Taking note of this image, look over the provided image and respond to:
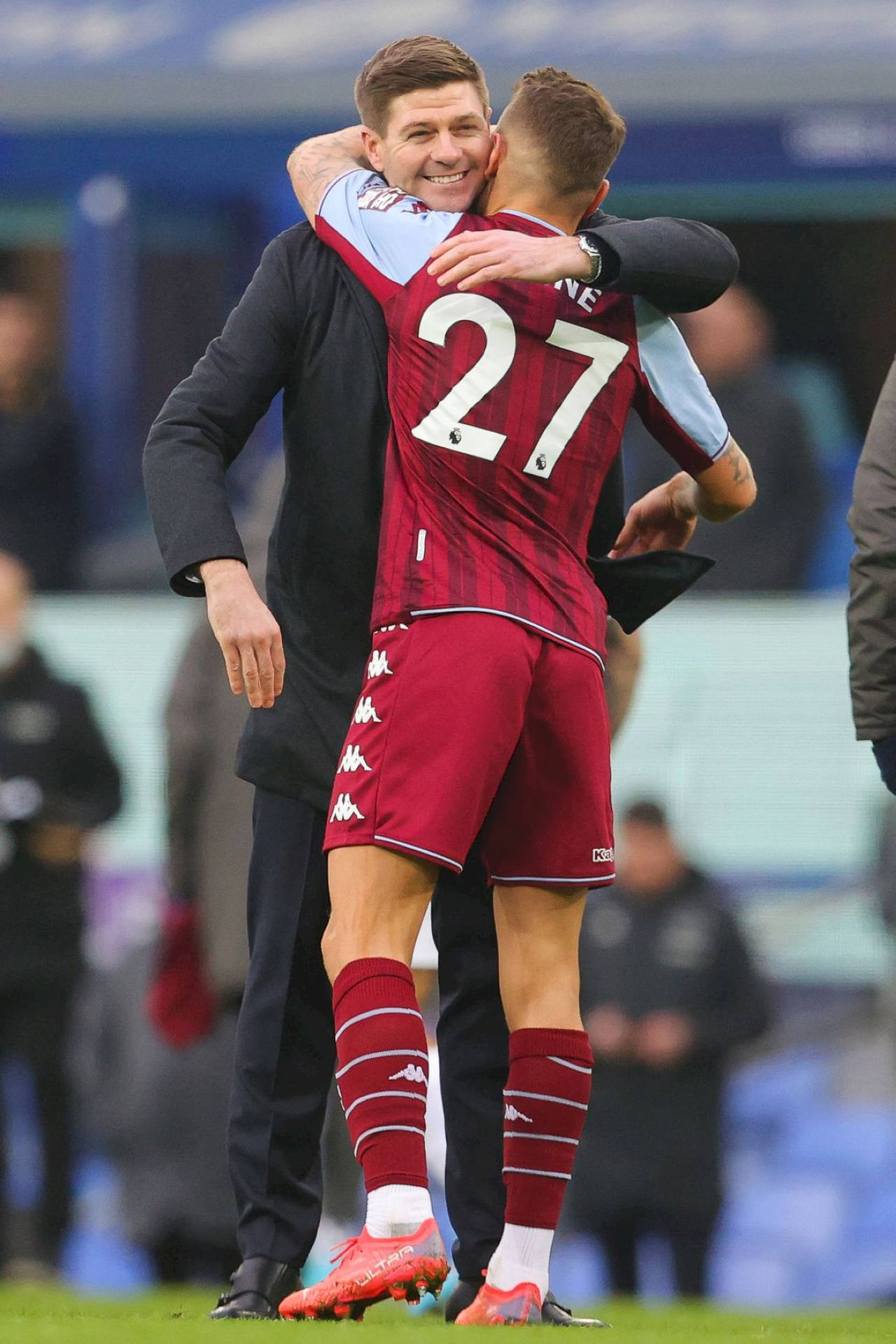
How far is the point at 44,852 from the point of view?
24.2ft

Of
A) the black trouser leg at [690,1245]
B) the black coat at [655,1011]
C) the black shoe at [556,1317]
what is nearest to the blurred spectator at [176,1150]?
the black coat at [655,1011]

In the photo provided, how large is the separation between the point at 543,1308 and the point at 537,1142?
0.28 meters

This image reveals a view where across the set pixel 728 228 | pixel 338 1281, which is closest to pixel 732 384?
pixel 728 228

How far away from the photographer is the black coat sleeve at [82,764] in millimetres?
7402

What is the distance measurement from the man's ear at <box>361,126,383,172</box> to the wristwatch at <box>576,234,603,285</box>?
436 millimetres

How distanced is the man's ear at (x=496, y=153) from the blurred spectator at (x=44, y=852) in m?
4.31

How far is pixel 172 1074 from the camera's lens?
732 cm

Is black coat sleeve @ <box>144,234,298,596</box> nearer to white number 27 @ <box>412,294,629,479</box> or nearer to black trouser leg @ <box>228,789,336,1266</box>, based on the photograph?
white number 27 @ <box>412,294,629,479</box>

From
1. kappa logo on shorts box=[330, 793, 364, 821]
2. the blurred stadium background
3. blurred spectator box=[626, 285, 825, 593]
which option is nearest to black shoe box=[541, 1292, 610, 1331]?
kappa logo on shorts box=[330, 793, 364, 821]

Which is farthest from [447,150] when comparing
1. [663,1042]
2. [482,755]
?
[663,1042]

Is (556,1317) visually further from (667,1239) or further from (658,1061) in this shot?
(667,1239)

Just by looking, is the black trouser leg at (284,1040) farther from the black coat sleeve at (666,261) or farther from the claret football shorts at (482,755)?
the black coat sleeve at (666,261)

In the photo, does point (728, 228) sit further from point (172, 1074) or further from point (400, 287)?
point (400, 287)

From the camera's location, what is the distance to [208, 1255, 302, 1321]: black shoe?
335 centimetres
